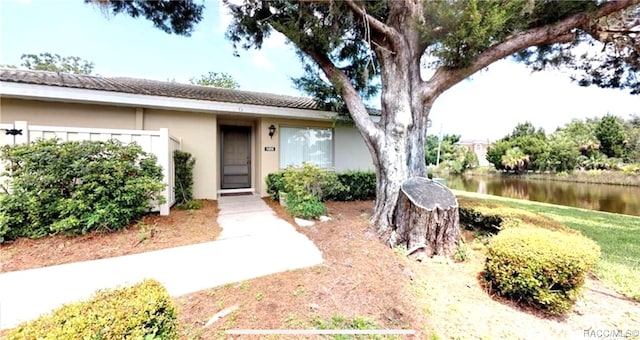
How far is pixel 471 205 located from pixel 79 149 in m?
8.24

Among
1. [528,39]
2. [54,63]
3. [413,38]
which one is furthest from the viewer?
[54,63]

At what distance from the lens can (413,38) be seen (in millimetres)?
5273

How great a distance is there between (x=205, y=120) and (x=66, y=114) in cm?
327

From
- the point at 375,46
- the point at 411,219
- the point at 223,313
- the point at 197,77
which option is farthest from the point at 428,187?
the point at 197,77

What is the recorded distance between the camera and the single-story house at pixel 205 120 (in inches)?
238

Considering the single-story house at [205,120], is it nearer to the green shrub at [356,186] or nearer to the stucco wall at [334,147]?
the stucco wall at [334,147]

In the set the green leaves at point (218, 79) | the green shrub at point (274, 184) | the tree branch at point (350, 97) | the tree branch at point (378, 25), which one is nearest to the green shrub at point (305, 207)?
the green shrub at point (274, 184)

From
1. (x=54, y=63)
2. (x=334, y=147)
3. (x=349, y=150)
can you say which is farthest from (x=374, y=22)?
(x=54, y=63)

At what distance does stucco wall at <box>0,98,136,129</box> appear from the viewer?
6.01m

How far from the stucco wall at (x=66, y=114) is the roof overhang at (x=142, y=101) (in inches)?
12.7

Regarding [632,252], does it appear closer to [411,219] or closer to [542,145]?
[411,219]

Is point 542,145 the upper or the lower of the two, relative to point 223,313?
upper

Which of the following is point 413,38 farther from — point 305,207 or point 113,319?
point 113,319

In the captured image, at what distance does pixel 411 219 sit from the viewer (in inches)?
170
